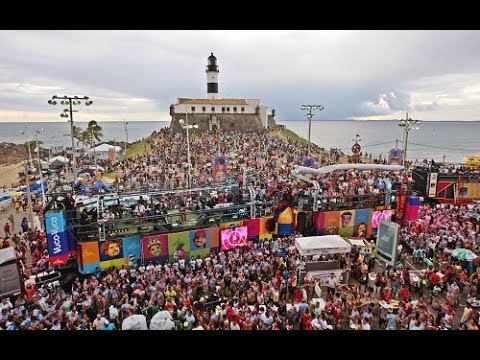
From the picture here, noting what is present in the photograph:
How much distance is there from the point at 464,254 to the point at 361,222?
5.41 meters

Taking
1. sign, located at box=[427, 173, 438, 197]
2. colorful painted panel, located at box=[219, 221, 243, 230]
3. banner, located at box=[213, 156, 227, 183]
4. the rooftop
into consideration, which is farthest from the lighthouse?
colorful painted panel, located at box=[219, 221, 243, 230]

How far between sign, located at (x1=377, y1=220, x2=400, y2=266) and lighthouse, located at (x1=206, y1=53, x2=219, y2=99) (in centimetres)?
6766

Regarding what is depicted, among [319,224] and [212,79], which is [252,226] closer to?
[319,224]

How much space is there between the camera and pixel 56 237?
1362 cm

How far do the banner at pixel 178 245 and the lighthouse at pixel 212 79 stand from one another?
66.3 m

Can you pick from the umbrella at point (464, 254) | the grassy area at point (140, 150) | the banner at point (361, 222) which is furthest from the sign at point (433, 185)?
the grassy area at point (140, 150)

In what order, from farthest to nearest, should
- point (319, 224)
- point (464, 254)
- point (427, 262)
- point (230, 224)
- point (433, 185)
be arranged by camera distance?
point (433, 185), point (319, 224), point (230, 224), point (427, 262), point (464, 254)

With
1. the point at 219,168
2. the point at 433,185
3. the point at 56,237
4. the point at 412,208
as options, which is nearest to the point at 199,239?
the point at 56,237

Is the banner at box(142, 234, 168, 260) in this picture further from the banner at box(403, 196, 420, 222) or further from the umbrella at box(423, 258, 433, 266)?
the banner at box(403, 196, 420, 222)

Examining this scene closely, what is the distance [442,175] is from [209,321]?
2102 cm

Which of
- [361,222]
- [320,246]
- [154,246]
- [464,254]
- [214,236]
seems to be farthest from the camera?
[361,222]

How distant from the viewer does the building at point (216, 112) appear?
2793 inches

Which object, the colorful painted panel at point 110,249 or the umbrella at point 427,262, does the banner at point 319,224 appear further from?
the colorful painted panel at point 110,249

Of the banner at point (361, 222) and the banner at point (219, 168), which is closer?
the banner at point (361, 222)
